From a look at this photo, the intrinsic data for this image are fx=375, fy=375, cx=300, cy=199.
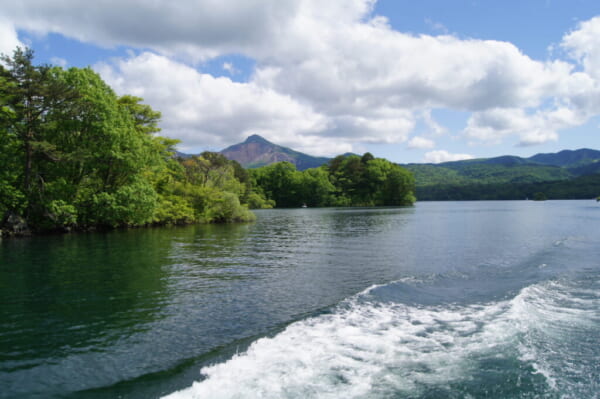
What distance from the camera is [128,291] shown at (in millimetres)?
13945

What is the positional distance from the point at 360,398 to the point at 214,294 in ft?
27.0

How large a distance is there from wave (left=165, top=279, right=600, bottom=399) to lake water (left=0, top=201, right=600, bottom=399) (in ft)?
0.14

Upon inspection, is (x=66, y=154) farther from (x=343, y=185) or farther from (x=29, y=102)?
(x=343, y=185)

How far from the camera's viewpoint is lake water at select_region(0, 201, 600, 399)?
7.11 metres

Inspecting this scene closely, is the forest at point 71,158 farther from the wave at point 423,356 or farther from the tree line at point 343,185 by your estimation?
the tree line at point 343,185

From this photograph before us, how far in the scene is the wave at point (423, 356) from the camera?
6.88 meters

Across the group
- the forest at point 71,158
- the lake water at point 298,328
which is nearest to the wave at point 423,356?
the lake water at point 298,328

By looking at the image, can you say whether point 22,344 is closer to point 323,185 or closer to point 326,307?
point 326,307

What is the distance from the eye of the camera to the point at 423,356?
27.5 feet

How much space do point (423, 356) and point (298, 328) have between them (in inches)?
130

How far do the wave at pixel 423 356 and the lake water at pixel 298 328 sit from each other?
0.04m

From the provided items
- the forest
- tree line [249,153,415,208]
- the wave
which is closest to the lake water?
the wave

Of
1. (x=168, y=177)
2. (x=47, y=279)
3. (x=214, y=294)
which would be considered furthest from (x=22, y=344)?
(x=168, y=177)

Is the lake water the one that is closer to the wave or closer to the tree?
the wave
